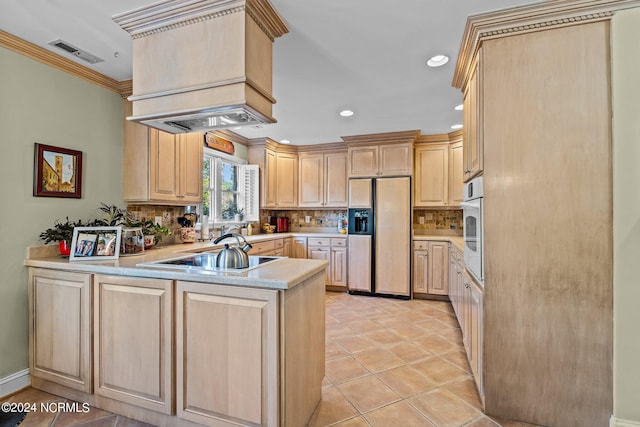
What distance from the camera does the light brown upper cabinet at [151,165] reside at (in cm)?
282

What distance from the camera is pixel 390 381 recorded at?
2350mm

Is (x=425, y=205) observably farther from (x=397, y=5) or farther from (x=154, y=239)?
(x=154, y=239)

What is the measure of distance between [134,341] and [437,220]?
440 centimetres

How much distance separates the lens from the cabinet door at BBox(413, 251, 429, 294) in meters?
4.46

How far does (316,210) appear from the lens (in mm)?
5668

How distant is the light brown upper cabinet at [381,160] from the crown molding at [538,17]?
8.27 feet

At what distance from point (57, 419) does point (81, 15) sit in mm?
2509

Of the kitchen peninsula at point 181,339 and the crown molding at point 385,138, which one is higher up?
the crown molding at point 385,138

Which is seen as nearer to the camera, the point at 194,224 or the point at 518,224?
the point at 518,224

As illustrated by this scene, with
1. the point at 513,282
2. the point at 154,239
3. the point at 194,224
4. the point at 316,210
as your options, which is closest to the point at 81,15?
the point at 154,239

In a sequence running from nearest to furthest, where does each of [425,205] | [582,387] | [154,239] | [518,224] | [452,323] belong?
1. [582,387]
2. [518,224]
3. [154,239]
4. [452,323]
5. [425,205]

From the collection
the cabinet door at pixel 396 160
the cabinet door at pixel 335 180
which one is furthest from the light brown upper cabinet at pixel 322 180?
the cabinet door at pixel 396 160

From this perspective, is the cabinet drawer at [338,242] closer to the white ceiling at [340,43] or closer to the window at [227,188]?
the window at [227,188]

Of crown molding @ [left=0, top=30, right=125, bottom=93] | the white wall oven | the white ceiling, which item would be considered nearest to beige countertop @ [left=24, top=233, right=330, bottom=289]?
the white wall oven
